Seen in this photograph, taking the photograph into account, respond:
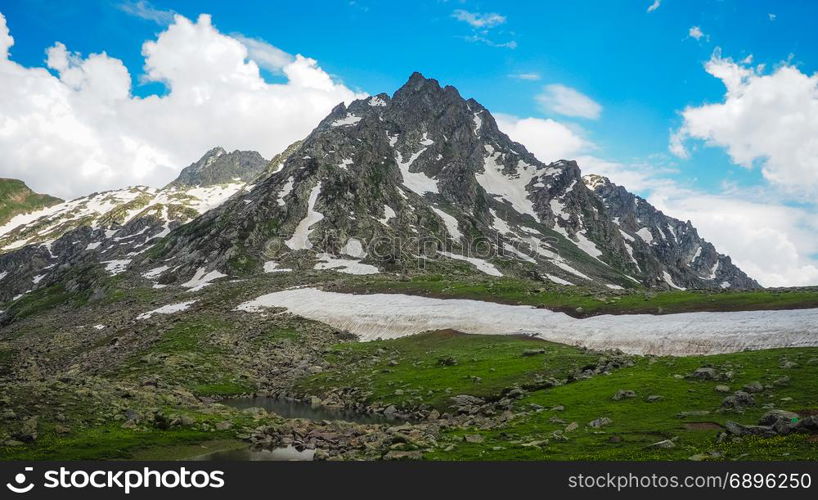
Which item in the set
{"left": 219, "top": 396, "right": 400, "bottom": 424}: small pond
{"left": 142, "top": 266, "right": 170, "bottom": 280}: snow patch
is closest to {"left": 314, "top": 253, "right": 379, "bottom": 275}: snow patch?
{"left": 142, "top": 266, "right": 170, "bottom": 280}: snow patch

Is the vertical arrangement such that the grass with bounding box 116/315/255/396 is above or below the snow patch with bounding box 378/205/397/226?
below

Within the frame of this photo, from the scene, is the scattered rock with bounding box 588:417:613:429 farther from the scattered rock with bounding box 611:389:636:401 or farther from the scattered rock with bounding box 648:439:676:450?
the scattered rock with bounding box 648:439:676:450

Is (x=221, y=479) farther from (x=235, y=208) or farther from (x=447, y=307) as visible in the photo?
(x=235, y=208)

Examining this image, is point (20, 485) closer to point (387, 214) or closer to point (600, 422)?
point (600, 422)

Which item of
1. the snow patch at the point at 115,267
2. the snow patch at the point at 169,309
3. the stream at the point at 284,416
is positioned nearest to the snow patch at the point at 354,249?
the snow patch at the point at 169,309

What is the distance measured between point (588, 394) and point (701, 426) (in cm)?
1007

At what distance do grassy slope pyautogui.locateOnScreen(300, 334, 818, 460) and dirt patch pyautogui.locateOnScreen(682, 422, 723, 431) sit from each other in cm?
14

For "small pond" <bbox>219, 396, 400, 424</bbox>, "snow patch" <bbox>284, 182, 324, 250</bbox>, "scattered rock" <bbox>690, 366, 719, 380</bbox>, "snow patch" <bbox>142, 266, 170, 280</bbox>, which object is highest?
"snow patch" <bbox>284, 182, 324, 250</bbox>

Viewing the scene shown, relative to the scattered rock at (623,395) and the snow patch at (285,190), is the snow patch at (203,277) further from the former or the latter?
the scattered rock at (623,395)

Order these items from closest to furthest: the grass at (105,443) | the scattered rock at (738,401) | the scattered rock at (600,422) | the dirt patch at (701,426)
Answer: the grass at (105,443), the dirt patch at (701,426), the scattered rock at (600,422), the scattered rock at (738,401)

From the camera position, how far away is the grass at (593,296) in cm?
5706

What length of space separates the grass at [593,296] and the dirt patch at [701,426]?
1411 inches

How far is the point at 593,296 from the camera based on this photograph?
71875mm

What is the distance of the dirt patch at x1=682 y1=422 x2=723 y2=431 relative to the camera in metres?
25.4
